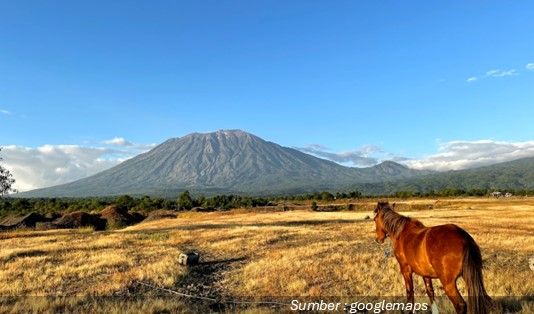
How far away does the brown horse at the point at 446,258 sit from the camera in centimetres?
776

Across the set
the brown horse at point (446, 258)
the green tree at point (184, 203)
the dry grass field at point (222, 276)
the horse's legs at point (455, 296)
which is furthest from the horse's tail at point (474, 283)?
the green tree at point (184, 203)

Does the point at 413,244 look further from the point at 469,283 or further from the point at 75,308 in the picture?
the point at 75,308

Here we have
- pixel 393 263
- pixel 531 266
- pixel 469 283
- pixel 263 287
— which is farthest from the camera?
pixel 393 263

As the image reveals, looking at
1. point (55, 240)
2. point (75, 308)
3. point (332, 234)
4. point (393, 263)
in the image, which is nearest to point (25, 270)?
point (75, 308)

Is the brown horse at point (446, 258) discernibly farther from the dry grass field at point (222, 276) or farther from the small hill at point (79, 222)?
the small hill at point (79, 222)

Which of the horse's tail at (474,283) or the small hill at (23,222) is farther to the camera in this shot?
the small hill at (23,222)

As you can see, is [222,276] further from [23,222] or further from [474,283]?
[23,222]

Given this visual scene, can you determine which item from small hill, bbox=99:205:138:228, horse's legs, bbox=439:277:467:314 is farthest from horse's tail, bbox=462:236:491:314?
small hill, bbox=99:205:138:228

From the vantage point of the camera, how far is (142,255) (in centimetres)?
2138

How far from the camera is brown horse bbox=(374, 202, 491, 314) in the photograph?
776 cm

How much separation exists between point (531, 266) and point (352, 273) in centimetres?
717

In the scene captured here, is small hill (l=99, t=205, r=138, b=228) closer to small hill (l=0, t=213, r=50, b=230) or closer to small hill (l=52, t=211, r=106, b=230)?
small hill (l=52, t=211, r=106, b=230)

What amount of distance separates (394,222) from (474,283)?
3120mm

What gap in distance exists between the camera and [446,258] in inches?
323
